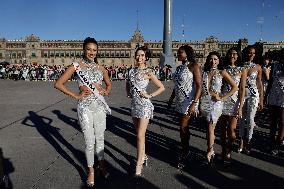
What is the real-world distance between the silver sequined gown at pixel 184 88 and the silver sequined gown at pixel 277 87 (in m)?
2.00

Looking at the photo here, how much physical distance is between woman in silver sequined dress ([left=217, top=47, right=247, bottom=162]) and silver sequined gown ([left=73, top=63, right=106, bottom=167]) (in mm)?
2067

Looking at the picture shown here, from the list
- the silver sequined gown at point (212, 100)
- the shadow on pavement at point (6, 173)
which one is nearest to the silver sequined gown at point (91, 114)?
the shadow on pavement at point (6, 173)

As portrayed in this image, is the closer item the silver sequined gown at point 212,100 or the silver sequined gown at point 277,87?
the silver sequined gown at point 212,100

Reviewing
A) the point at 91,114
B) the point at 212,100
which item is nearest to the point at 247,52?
the point at 212,100

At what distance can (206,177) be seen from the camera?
436cm

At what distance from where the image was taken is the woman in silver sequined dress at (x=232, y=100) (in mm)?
4879

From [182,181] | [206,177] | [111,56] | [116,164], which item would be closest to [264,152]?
[206,177]

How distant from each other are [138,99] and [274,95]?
2.93 meters

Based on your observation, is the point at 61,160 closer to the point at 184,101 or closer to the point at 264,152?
the point at 184,101

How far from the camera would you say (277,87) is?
570 cm

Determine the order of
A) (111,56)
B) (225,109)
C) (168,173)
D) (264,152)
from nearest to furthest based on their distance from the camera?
(168,173) < (225,109) < (264,152) < (111,56)

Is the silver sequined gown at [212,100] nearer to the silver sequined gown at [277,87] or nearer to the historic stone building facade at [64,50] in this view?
the silver sequined gown at [277,87]

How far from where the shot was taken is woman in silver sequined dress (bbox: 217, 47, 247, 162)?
4879mm

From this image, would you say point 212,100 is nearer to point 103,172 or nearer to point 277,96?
point 277,96
